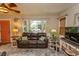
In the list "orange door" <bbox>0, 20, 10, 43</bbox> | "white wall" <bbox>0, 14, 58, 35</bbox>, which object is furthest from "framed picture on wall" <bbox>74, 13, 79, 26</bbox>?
"orange door" <bbox>0, 20, 10, 43</bbox>

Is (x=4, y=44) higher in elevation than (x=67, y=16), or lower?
lower

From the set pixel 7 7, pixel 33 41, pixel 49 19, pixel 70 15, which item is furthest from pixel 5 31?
pixel 70 15

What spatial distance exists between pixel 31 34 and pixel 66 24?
70 centimetres

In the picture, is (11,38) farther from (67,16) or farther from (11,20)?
(67,16)

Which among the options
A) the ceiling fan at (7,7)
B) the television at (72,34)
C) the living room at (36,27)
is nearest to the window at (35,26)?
the living room at (36,27)

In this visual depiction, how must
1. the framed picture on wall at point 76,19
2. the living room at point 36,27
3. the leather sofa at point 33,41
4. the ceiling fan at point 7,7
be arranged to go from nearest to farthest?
the ceiling fan at point 7,7 → the framed picture on wall at point 76,19 → the living room at point 36,27 → the leather sofa at point 33,41

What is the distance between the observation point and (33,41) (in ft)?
6.84

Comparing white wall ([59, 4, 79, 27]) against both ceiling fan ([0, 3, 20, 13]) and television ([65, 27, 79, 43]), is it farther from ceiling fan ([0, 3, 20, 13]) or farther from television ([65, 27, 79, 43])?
ceiling fan ([0, 3, 20, 13])

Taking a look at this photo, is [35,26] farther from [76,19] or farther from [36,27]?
[76,19]

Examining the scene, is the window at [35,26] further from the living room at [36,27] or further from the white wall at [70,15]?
the white wall at [70,15]

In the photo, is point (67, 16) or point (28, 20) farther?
point (28, 20)

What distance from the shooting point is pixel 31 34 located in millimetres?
1975

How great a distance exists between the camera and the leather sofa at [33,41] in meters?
1.98

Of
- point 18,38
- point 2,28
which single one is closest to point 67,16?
point 18,38
